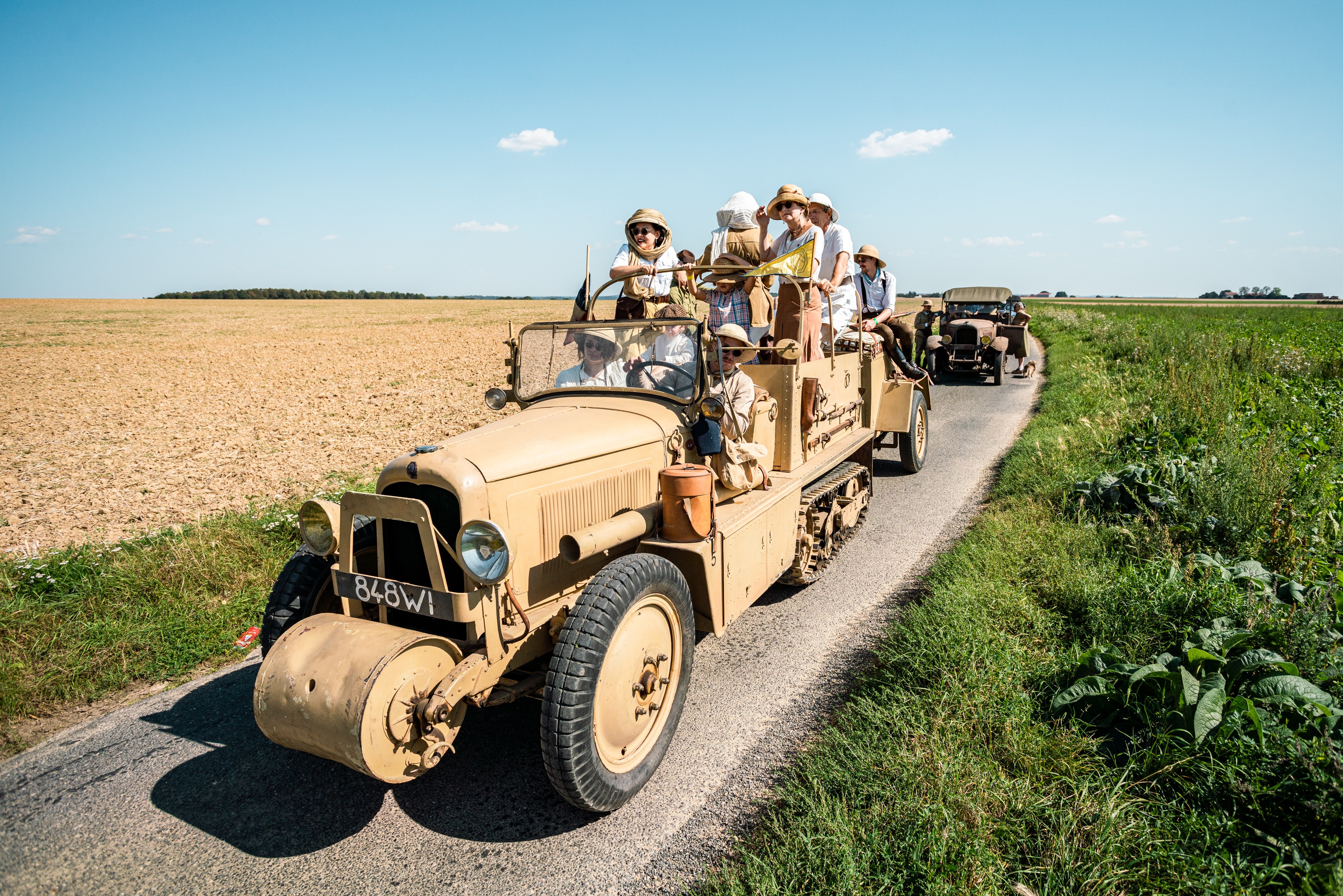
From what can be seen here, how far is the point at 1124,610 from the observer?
426cm

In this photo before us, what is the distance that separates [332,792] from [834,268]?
558 cm

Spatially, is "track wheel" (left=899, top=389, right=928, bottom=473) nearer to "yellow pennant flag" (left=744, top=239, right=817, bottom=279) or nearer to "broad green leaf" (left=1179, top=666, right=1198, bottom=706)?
"yellow pennant flag" (left=744, top=239, right=817, bottom=279)

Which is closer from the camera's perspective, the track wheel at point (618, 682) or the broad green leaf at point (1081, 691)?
the track wheel at point (618, 682)

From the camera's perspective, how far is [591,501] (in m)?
3.73

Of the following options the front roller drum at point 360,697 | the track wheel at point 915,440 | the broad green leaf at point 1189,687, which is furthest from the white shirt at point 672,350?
the track wheel at point 915,440

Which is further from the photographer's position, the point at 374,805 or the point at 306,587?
the point at 306,587

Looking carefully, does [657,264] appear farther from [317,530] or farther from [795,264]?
[317,530]

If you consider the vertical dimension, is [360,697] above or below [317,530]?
below

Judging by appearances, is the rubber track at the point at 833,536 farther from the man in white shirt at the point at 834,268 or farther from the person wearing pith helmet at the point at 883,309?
the person wearing pith helmet at the point at 883,309

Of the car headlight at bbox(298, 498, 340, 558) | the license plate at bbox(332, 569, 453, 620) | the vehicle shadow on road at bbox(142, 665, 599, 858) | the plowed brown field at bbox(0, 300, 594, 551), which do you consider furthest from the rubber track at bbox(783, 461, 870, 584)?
the plowed brown field at bbox(0, 300, 594, 551)

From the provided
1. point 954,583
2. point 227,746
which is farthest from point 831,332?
point 227,746

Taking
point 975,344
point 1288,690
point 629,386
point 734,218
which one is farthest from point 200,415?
point 975,344

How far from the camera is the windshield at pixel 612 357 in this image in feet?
14.4

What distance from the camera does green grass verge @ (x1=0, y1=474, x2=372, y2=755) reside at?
13.9ft
